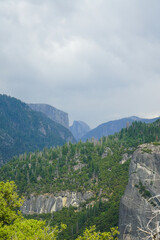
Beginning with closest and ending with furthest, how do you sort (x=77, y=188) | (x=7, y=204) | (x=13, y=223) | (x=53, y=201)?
(x=13, y=223)
(x=7, y=204)
(x=53, y=201)
(x=77, y=188)

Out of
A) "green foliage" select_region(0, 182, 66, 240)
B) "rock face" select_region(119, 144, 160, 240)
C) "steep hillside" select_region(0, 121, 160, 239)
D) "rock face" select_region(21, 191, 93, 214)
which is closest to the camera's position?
"green foliage" select_region(0, 182, 66, 240)

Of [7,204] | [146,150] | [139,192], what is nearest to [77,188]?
[146,150]

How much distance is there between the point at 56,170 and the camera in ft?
650

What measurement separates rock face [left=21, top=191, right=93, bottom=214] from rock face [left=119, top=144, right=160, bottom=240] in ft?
287

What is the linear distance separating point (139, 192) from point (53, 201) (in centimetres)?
10564

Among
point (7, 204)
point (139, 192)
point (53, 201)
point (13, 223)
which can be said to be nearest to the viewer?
point (13, 223)

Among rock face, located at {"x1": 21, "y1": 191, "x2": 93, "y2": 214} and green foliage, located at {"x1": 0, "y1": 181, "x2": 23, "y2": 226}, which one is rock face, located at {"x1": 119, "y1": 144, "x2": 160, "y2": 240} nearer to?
green foliage, located at {"x1": 0, "y1": 181, "x2": 23, "y2": 226}

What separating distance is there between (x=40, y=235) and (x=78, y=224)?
4485 inches

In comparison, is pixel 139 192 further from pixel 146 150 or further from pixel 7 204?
pixel 7 204

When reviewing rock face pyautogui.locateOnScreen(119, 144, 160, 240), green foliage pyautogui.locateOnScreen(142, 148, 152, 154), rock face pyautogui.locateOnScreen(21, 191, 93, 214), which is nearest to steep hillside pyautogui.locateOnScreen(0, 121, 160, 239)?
rock face pyautogui.locateOnScreen(21, 191, 93, 214)

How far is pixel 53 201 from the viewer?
544ft

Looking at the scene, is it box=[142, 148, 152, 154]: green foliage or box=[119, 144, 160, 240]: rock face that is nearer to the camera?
box=[119, 144, 160, 240]: rock face

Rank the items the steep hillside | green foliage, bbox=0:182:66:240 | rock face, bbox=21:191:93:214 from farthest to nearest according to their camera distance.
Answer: rock face, bbox=21:191:93:214 < the steep hillside < green foliage, bbox=0:182:66:240

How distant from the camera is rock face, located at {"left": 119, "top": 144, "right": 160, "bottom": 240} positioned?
71.6m
